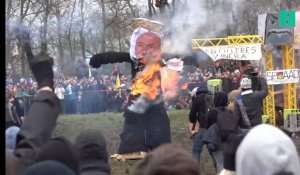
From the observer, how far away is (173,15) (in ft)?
44.7

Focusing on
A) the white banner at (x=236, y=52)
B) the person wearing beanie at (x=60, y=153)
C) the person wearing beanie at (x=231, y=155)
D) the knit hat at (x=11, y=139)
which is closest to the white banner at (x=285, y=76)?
the white banner at (x=236, y=52)

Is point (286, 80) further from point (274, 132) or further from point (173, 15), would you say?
point (274, 132)

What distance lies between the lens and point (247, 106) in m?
8.86

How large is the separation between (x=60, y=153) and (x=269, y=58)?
11.9 m

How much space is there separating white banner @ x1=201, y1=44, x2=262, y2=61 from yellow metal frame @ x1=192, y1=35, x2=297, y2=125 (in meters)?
0.13

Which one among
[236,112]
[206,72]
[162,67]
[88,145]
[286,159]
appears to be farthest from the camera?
[206,72]

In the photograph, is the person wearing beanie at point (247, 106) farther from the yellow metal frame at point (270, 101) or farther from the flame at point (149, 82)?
the yellow metal frame at point (270, 101)

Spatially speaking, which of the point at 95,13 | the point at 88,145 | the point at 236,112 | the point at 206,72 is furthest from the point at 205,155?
the point at 206,72

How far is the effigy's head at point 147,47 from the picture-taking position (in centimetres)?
1055

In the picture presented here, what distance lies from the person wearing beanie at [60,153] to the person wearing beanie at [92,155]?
452 millimetres

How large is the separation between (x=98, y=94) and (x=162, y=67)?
10770 millimetres

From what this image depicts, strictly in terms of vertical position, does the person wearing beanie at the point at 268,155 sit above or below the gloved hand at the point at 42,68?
below

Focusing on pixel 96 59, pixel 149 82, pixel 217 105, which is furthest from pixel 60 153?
pixel 96 59

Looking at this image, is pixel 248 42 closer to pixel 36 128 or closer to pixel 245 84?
pixel 245 84
